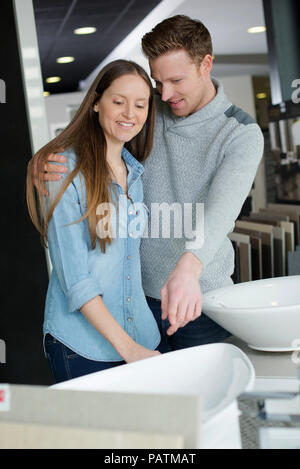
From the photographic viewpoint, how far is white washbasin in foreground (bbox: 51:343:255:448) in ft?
3.10

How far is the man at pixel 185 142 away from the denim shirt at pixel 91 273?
9 centimetres

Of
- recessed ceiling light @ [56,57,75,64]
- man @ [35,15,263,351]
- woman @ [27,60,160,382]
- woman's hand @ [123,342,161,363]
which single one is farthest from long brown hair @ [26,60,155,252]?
recessed ceiling light @ [56,57,75,64]

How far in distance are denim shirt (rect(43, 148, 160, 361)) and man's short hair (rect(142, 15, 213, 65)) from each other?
30cm

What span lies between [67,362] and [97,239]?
0.29 m

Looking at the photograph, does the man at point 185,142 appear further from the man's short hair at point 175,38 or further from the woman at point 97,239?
the woman at point 97,239

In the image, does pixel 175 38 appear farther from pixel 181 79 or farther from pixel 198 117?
pixel 198 117

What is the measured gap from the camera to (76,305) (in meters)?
1.34

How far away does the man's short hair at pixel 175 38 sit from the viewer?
1574mm

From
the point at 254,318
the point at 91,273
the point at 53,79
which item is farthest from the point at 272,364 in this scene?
the point at 53,79

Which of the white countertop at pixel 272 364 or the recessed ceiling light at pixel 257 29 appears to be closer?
the white countertop at pixel 272 364

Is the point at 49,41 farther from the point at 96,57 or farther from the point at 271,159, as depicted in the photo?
the point at 271,159

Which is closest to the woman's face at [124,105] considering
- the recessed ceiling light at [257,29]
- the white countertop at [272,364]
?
the white countertop at [272,364]

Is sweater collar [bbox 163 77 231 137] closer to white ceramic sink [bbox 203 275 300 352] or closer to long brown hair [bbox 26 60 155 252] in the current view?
long brown hair [bbox 26 60 155 252]

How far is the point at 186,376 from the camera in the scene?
106 cm
